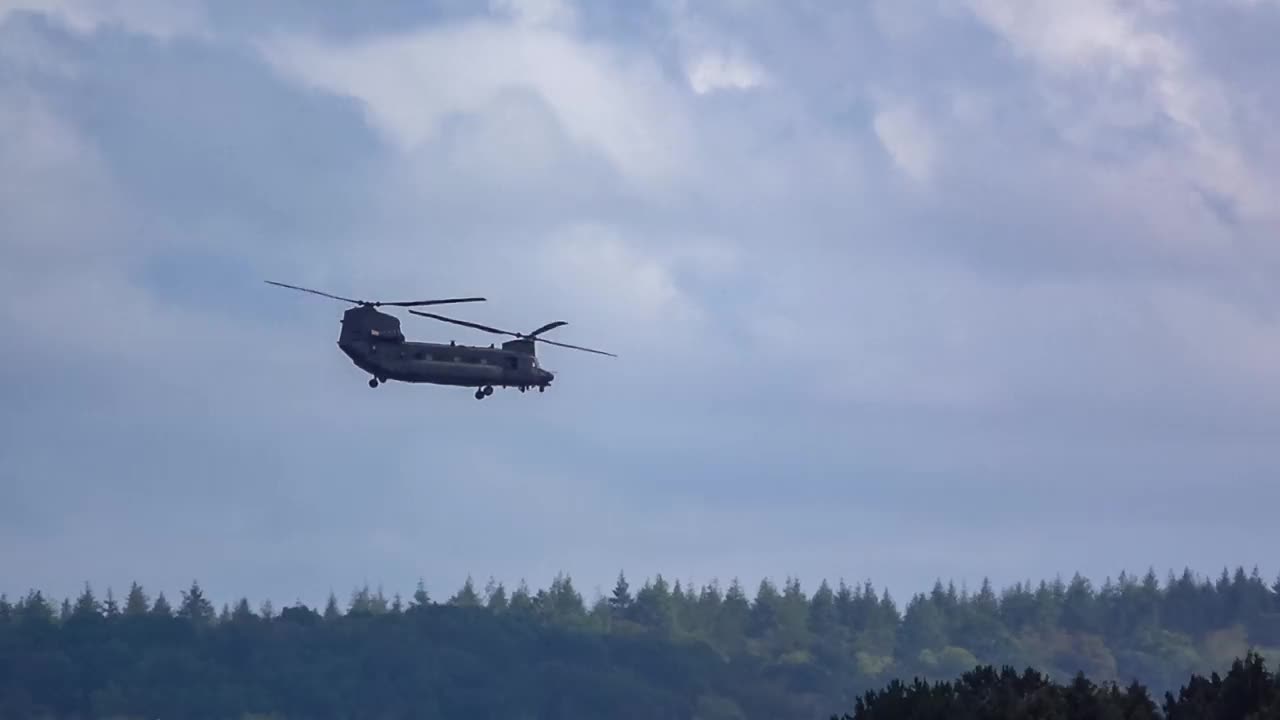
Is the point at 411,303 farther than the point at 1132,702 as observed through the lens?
Yes

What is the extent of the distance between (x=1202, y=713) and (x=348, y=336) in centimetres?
4398

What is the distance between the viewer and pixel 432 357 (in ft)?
367

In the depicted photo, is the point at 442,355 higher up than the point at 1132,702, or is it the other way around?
the point at 442,355

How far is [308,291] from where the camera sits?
3893 inches

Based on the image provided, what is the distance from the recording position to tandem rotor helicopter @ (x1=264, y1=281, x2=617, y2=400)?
359ft

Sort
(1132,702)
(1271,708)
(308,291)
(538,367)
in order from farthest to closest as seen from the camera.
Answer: (538,367) < (308,291) < (1132,702) < (1271,708)

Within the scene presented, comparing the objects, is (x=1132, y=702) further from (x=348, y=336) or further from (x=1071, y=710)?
(x=348, y=336)

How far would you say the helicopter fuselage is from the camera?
10962cm

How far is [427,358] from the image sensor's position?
111500mm

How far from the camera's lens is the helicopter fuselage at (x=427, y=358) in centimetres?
10962

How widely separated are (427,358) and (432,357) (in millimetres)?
378

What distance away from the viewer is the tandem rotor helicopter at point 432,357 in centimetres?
10956

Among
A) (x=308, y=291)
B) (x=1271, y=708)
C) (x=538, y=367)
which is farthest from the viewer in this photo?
(x=538, y=367)

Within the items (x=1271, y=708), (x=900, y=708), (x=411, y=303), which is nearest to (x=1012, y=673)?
(x=900, y=708)
